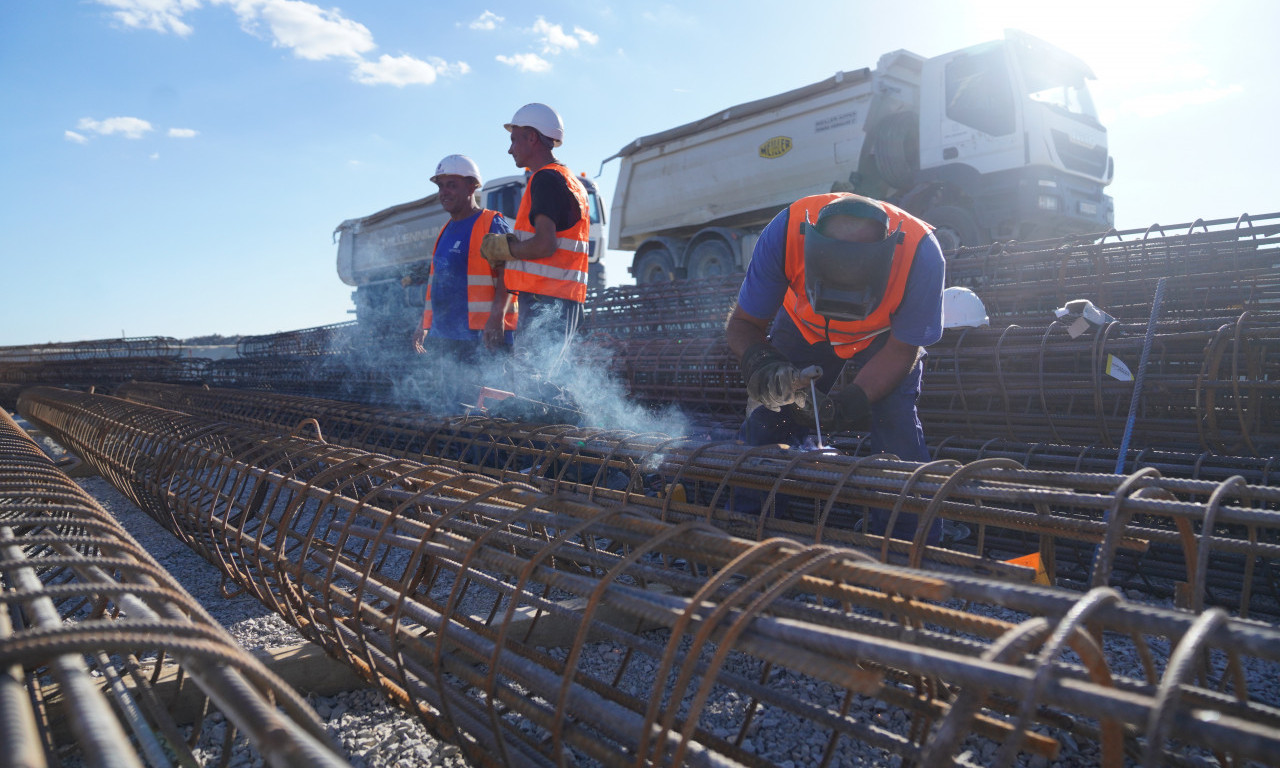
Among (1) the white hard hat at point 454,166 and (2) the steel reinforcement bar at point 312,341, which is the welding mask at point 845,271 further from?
(2) the steel reinforcement bar at point 312,341

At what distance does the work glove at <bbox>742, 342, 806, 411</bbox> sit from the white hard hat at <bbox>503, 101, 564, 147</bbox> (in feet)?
6.51

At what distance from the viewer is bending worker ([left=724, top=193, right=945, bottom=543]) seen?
8.04ft

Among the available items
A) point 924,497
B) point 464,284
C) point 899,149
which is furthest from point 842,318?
point 899,149

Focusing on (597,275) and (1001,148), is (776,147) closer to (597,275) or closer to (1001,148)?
(1001,148)

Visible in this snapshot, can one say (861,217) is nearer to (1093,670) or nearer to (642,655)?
(642,655)

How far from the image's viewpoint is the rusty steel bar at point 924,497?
145cm

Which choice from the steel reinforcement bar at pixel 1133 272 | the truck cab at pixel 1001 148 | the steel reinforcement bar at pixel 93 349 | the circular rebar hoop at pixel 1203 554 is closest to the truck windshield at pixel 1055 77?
the truck cab at pixel 1001 148

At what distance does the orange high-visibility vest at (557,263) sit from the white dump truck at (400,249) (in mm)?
8288

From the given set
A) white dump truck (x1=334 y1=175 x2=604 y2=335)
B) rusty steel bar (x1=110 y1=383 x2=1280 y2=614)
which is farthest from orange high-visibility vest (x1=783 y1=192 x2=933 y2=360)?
white dump truck (x1=334 y1=175 x2=604 y2=335)

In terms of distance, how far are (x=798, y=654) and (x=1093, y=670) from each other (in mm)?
344

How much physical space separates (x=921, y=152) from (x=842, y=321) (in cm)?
640

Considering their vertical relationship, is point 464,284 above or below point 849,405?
above

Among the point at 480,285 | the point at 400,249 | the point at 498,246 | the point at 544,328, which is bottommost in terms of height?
the point at 544,328

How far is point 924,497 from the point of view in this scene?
181 cm
